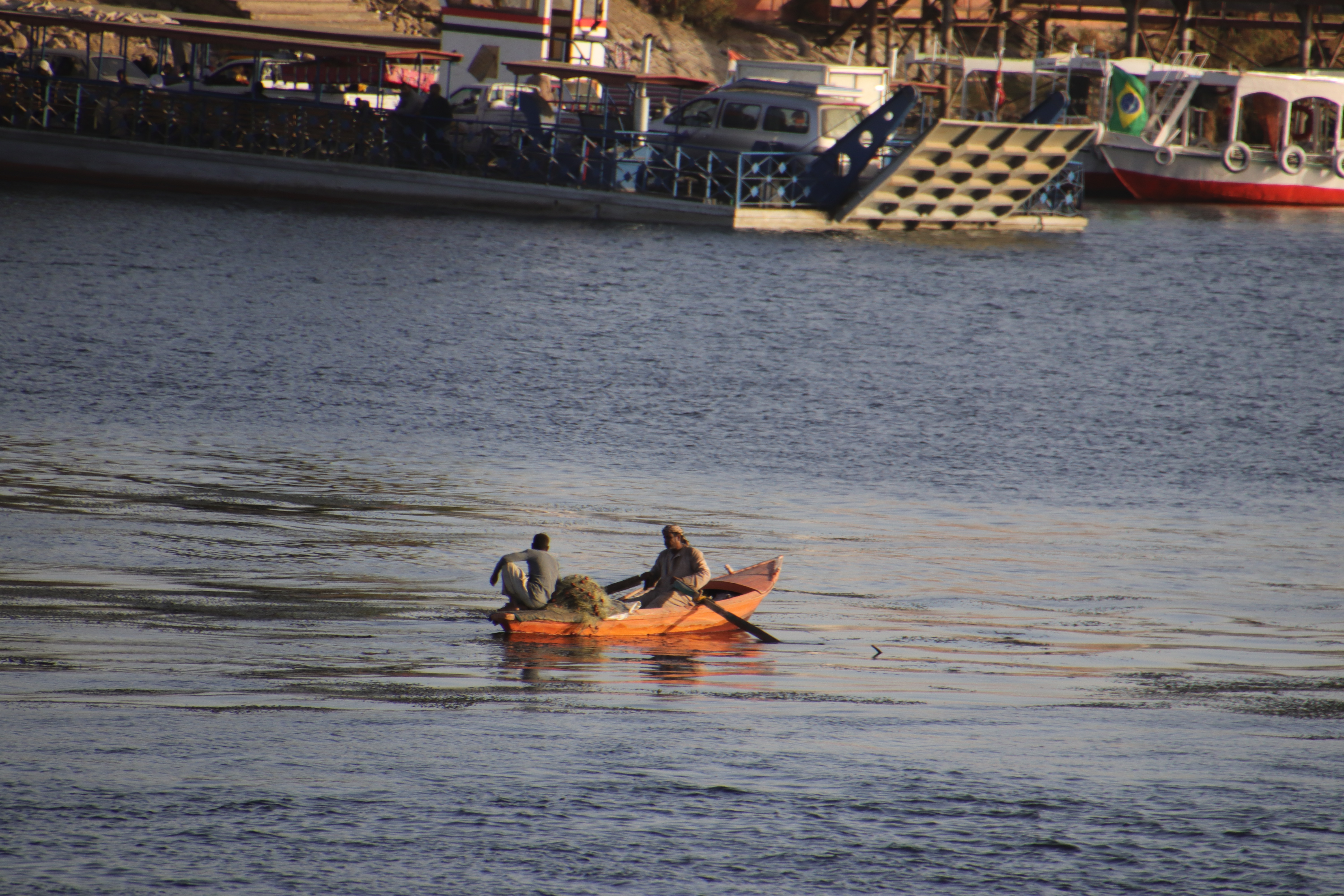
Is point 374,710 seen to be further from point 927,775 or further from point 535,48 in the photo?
point 535,48

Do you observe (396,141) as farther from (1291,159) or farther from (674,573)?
(1291,159)

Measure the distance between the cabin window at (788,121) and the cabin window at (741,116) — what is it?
0.88 feet

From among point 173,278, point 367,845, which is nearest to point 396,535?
point 367,845

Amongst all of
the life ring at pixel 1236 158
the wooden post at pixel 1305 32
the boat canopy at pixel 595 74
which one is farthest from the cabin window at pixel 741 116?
the wooden post at pixel 1305 32

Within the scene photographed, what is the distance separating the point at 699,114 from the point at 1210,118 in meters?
25.9

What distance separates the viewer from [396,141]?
39.2 meters

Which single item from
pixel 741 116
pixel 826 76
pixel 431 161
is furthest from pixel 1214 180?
pixel 431 161

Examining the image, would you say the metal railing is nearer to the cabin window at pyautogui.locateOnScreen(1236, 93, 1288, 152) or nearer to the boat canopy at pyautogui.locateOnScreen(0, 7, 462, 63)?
the boat canopy at pyautogui.locateOnScreen(0, 7, 462, 63)

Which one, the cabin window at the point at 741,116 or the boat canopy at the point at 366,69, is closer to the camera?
the cabin window at the point at 741,116

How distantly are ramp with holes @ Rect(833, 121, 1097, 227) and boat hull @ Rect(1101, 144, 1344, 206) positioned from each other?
13.7 metres

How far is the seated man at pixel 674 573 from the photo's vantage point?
37.7 feet

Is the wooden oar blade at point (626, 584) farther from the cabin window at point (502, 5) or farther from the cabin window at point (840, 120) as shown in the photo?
the cabin window at point (502, 5)

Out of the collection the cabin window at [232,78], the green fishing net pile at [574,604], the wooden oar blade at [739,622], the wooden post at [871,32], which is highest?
the wooden post at [871,32]

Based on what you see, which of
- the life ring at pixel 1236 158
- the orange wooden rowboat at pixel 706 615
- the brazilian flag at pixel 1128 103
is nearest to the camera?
the orange wooden rowboat at pixel 706 615
